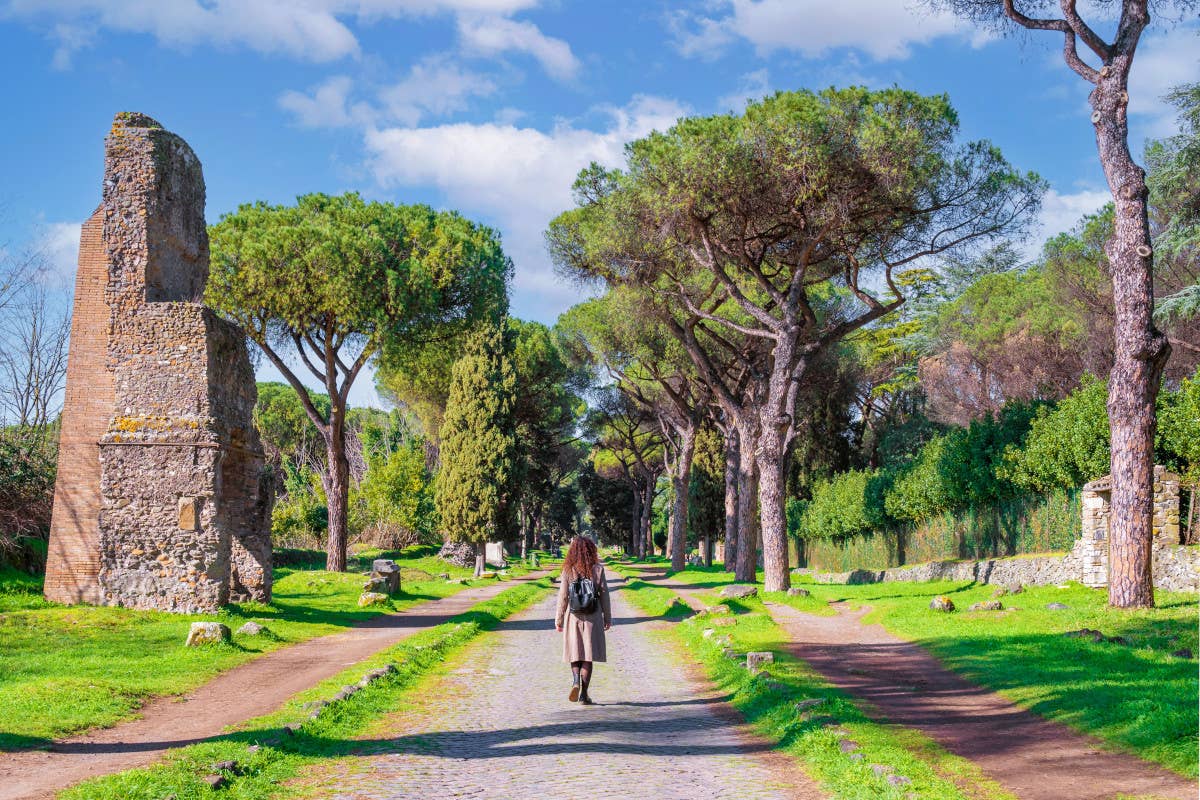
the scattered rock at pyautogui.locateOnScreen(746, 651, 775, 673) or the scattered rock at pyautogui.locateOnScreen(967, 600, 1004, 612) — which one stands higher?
the scattered rock at pyautogui.locateOnScreen(746, 651, 775, 673)

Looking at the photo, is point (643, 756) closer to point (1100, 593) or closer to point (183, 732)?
point (183, 732)

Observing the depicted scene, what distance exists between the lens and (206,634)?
13375 millimetres

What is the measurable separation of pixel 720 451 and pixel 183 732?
40450mm

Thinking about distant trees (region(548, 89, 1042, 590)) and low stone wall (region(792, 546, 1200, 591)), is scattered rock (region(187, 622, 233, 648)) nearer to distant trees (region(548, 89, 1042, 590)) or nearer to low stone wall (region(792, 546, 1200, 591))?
distant trees (region(548, 89, 1042, 590))

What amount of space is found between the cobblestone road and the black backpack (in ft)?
3.11

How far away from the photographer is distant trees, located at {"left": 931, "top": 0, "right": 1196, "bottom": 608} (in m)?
14.2

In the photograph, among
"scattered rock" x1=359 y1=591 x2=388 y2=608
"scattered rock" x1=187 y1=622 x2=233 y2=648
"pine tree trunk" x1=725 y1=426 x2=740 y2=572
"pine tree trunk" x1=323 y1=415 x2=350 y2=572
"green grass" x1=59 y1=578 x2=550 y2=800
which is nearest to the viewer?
"green grass" x1=59 y1=578 x2=550 y2=800

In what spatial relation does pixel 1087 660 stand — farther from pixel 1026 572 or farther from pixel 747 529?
pixel 747 529

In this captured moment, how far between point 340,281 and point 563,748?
21.1m

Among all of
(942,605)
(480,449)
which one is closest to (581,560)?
(942,605)

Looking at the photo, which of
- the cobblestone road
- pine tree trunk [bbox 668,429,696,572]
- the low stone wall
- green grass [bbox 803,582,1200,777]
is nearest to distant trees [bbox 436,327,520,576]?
pine tree trunk [bbox 668,429,696,572]

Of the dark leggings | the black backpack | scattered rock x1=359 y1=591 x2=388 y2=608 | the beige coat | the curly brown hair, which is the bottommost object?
scattered rock x1=359 y1=591 x2=388 y2=608

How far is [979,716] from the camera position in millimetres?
9219

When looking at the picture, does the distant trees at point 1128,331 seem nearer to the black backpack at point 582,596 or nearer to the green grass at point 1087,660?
the green grass at point 1087,660
